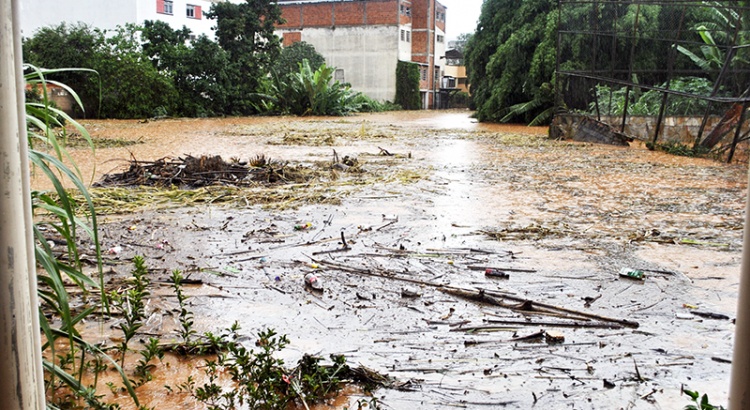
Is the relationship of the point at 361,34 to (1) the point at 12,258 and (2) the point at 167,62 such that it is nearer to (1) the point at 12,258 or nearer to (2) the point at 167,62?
(2) the point at 167,62

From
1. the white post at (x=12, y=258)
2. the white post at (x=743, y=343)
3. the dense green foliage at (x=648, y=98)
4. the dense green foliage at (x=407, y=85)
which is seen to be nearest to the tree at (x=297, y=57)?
the dense green foliage at (x=407, y=85)

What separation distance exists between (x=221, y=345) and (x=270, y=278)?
4.09 feet

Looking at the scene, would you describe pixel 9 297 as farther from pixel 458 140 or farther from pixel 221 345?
pixel 458 140

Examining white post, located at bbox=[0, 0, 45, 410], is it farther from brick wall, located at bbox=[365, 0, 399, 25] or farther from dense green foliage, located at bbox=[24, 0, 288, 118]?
brick wall, located at bbox=[365, 0, 399, 25]

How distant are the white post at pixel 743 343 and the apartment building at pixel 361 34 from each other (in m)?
40.1

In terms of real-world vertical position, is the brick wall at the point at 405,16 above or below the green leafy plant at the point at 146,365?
above

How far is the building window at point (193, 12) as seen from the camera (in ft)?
124

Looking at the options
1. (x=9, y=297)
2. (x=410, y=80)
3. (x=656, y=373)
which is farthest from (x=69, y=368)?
(x=410, y=80)

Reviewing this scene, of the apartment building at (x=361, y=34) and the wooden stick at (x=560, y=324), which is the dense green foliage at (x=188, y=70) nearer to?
the apartment building at (x=361, y=34)

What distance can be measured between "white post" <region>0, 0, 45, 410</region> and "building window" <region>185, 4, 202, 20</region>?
38.9 m

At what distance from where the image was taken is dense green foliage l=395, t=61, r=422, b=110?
40250 mm

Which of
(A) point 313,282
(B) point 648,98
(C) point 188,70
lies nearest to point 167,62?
(C) point 188,70

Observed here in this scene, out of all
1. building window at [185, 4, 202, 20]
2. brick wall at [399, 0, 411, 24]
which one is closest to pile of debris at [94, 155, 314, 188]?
building window at [185, 4, 202, 20]

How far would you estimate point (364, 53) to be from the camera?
41.7 m
